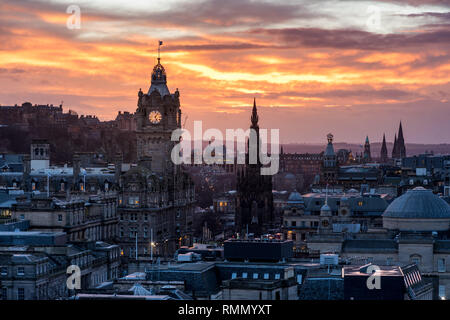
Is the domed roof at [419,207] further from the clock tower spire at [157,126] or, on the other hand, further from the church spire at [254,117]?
the church spire at [254,117]

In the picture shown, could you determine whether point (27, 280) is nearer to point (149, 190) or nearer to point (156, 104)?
point (149, 190)

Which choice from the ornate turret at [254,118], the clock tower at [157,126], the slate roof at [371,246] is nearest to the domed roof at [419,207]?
the slate roof at [371,246]

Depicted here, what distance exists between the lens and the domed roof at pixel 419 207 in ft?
323

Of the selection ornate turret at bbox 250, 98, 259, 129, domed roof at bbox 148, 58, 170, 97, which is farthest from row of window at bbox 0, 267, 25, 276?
ornate turret at bbox 250, 98, 259, 129

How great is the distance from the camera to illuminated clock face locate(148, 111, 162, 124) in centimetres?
12756

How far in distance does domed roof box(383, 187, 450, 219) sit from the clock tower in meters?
35.4

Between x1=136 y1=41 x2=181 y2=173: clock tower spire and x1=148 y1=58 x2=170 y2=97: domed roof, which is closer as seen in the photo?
x1=136 y1=41 x2=181 y2=173: clock tower spire

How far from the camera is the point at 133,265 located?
8588cm

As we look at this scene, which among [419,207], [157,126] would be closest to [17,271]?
[419,207]

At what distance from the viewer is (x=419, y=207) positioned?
326 feet

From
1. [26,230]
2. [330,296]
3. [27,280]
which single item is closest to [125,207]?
[26,230]

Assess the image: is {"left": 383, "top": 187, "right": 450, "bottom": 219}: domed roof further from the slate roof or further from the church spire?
the church spire
